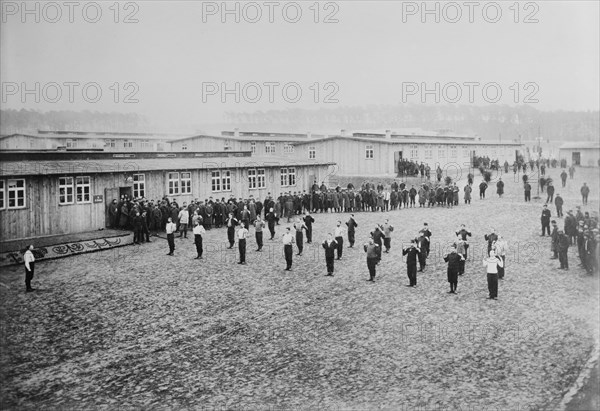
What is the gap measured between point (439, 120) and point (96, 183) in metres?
56.6

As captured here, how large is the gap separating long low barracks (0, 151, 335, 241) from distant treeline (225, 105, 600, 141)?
16.4m

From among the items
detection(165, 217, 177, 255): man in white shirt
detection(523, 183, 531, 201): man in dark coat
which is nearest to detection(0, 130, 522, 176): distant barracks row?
detection(523, 183, 531, 201): man in dark coat

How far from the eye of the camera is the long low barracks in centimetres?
2039

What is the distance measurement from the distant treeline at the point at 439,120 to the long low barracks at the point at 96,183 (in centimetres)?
1639

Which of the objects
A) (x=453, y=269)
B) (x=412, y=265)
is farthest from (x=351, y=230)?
(x=453, y=269)

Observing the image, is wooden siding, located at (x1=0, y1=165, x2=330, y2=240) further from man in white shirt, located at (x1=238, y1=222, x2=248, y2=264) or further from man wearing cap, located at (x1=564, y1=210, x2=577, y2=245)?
man wearing cap, located at (x1=564, y1=210, x2=577, y2=245)

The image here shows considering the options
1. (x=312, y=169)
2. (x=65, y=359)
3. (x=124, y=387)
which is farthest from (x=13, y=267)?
(x=312, y=169)

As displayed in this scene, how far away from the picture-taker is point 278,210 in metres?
28.1

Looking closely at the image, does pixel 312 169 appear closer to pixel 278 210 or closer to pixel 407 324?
pixel 278 210

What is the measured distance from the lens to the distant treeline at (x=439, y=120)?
35.8 m

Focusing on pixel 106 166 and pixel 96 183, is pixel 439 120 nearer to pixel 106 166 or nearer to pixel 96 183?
pixel 106 166

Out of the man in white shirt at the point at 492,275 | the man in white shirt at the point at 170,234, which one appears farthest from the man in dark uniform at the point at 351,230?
the man in white shirt at the point at 492,275

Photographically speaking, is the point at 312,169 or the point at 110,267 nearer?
the point at 110,267

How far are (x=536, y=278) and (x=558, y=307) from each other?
7.60 ft
